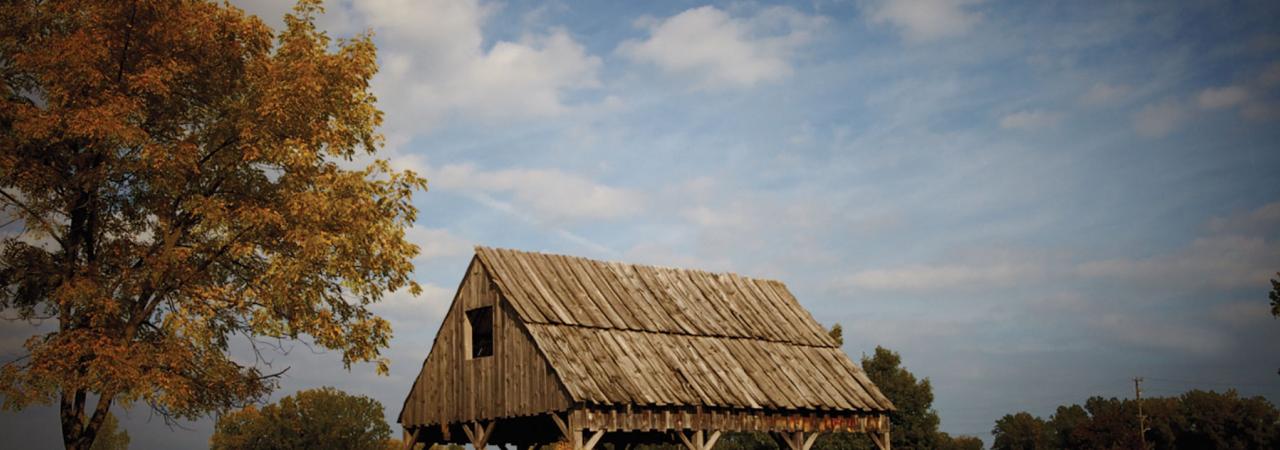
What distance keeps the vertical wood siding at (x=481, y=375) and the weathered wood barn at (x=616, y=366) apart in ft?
0.10

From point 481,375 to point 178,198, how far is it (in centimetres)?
839

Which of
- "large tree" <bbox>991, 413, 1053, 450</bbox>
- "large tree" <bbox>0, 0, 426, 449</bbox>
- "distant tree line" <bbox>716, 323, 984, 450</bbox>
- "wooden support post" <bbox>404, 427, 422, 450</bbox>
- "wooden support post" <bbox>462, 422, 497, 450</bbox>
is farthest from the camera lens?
"large tree" <bbox>991, 413, 1053, 450</bbox>

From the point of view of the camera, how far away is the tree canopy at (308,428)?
77.9 metres

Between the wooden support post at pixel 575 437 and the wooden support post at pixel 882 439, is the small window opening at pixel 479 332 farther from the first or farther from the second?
the wooden support post at pixel 882 439

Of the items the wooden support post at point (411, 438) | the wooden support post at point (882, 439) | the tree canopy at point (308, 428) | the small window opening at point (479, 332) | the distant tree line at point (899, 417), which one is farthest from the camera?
the tree canopy at point (308, 428)

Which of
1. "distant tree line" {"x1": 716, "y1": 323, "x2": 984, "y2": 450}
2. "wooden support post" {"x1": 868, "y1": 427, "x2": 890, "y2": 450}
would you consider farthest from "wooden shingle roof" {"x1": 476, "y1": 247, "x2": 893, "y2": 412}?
"distant tree line" {"x1": 716, "y1": 323, "x2": 984, "y2": 450}

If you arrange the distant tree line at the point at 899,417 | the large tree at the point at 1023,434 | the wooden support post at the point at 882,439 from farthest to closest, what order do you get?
the large tree at the point at 1023,434
the distant tree line at the point at 899,417
the wooden support post at the point at 882,439

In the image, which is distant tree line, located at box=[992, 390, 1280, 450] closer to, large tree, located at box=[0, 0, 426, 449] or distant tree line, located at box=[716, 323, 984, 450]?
distant tree line, located at box=[716, 323, 984, 450]

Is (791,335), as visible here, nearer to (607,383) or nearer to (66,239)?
(607,383)

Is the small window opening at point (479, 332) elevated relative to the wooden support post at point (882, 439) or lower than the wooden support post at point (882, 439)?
elevated

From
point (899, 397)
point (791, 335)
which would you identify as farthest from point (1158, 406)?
point (791, 335)

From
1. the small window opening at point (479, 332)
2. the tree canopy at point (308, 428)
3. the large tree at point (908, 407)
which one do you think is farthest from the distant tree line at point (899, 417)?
the small window opening at point (479, 332)

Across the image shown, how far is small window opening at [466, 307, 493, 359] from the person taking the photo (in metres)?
26.9

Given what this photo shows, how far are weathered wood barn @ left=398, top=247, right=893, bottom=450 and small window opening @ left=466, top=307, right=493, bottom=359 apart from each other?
0.05 m
